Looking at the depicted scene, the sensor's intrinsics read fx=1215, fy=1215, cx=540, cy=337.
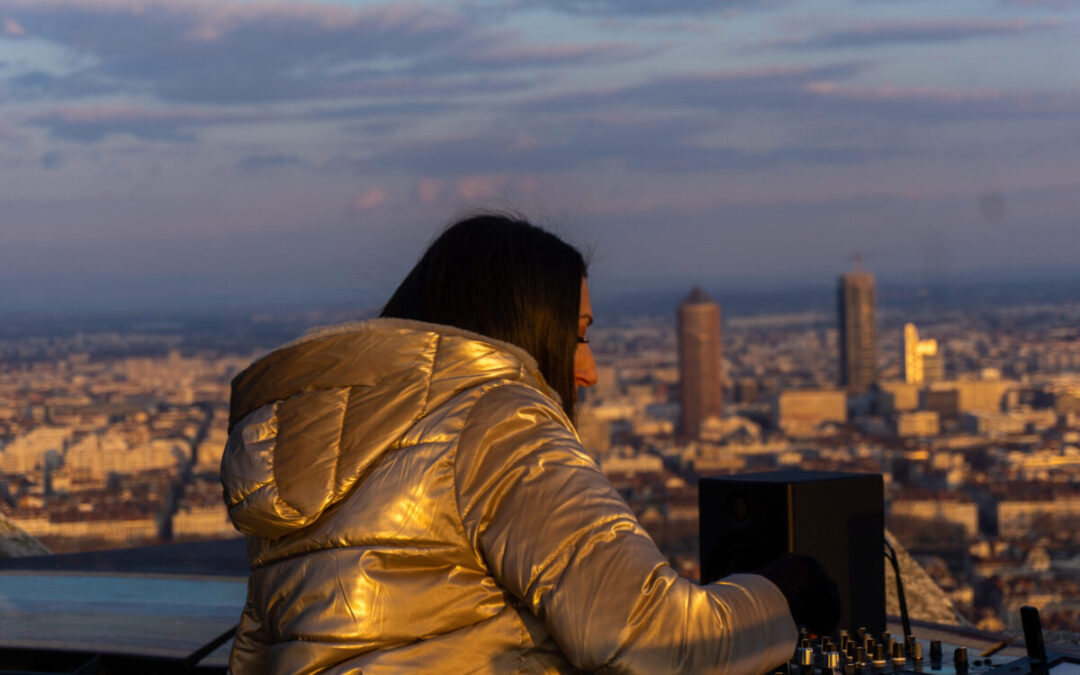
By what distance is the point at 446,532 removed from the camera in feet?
5.08

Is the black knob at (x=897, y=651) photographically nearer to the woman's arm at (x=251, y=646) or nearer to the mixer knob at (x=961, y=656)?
the mixer knob at (x=961, y=656)

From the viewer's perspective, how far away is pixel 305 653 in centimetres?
157

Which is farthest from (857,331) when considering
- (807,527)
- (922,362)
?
(807,527)

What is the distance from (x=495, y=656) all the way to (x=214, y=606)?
1.97m

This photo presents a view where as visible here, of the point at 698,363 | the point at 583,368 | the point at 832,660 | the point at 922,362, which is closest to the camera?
the point at 832,660

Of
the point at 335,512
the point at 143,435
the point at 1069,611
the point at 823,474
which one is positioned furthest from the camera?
the point at 143,435

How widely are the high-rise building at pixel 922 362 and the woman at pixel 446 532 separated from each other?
2589cm

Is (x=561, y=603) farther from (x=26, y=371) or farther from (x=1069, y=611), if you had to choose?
(x=26, y=371)

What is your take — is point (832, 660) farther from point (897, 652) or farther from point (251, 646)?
point (251, 646)

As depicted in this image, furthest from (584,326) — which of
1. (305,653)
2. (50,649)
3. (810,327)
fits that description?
(810,327)

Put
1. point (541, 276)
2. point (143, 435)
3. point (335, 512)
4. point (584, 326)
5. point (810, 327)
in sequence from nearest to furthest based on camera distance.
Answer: point (335, 512)
point (541, 276)
point (584, 326)
point (143, 435)
point (810, 327)

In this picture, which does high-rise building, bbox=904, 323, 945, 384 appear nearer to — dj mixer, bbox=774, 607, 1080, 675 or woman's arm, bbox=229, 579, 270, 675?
dj mixer, bbox=774, 607, 1080, 675

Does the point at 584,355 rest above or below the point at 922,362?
above

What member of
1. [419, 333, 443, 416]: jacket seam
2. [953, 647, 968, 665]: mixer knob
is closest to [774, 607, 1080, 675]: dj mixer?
[953, 647, 968, 665]: mixer knob
